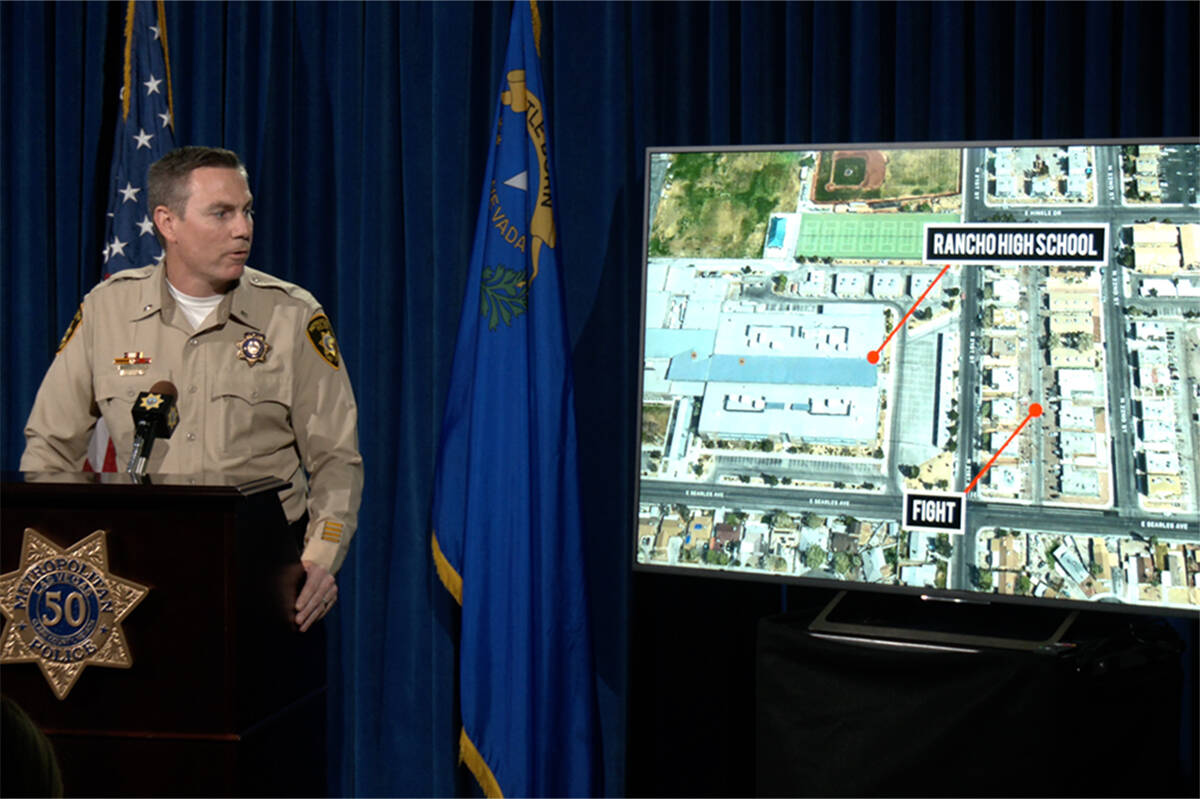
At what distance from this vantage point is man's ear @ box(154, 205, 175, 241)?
7.77ft

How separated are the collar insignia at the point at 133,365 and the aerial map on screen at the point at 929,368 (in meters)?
1.02

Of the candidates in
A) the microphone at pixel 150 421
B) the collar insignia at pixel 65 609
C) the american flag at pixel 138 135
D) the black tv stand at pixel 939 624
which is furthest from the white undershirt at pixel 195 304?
the black tv stand at pixel 939 624

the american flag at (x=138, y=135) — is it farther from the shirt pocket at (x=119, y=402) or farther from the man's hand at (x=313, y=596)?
the man's hand at (x=313, y=596)

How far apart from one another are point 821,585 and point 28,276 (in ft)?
8.99

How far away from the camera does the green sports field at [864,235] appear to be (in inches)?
84.7

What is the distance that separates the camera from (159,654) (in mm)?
1635

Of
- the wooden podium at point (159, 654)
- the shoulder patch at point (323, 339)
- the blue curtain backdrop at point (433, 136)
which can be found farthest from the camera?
the blue curtain backdrop at point (433, 136)

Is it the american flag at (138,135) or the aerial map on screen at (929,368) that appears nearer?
the aerial map on screen at (929,368)

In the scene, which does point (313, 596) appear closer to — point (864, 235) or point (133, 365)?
point (133, 365)

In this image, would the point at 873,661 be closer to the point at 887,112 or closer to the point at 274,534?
the point at 274,534

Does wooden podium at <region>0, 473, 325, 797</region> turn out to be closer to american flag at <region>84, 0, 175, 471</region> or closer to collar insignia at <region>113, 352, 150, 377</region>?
collar insignia at <region>113, 352, 150, 377</region>

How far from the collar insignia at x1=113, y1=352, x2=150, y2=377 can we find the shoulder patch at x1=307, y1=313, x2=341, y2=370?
1.11 feet

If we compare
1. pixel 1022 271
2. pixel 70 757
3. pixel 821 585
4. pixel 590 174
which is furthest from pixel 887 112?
pixel 70 757

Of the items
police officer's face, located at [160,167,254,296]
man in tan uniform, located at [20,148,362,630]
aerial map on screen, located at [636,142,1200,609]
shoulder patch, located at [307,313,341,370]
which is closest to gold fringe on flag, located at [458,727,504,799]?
man in tan uniform, located at [20,148,362,630]
